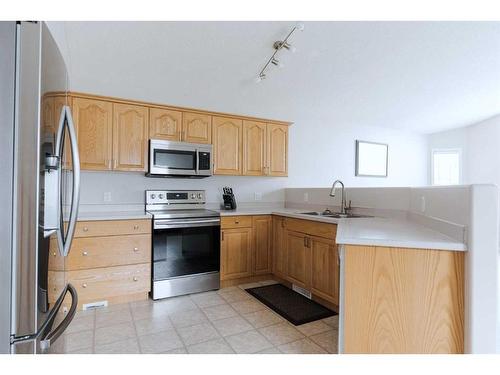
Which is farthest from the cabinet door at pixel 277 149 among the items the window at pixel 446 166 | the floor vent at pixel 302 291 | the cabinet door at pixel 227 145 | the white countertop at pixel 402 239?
the window at pixel 446 166

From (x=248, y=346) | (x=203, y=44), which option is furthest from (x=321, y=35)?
(x=248, y=346)

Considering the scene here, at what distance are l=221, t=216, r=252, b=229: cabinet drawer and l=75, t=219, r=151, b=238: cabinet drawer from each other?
0.79 meters

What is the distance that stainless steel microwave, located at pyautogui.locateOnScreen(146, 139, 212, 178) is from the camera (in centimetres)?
299

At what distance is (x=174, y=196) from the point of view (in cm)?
335

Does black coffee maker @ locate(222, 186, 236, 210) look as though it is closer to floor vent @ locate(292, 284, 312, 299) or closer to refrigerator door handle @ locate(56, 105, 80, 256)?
floor vent @ locate(292, 284, 312, 299)

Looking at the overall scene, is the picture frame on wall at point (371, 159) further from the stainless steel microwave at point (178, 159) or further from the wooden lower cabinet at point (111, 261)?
the wooden lower cabinet at point (111, 261)

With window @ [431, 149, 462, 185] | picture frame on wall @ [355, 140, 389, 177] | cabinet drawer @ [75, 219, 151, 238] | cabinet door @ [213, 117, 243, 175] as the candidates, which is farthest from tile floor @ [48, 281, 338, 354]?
window @ [431, 149, 462, 185]

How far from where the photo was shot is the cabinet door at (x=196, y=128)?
3.19 m

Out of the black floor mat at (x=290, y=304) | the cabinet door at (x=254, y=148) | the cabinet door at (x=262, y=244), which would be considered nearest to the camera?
the black floor mat at (x=290, y=304)

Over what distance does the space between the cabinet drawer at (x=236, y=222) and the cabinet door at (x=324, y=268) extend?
81 centimetres

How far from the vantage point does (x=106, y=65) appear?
2330mm

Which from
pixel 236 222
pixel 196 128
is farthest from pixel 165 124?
pixel 236 222
